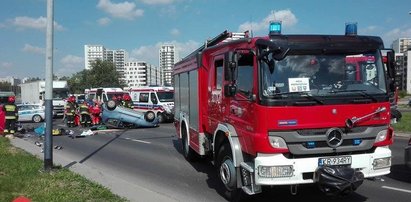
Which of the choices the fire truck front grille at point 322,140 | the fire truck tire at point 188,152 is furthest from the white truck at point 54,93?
the fire truck front grille at point 322,140

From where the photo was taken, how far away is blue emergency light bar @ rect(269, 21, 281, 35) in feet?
21.1

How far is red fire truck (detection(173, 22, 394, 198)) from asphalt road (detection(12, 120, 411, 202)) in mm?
1111

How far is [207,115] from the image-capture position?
29.4 ft

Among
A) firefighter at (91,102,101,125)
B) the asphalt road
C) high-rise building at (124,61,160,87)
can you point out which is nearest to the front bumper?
the asphalt road

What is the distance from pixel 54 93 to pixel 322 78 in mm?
37694

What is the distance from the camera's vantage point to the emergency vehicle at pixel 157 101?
27.8 m

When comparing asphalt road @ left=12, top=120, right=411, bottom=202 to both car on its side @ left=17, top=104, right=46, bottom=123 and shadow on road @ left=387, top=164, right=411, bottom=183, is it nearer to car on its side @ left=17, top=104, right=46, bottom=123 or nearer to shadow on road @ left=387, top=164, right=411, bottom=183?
shadow on road @ left=387, top=164, right=411, bottom=183

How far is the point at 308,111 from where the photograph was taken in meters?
6.04

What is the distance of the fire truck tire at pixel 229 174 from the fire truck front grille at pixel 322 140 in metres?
1.17

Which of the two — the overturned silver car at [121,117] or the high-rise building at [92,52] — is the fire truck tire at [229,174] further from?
the high-rise building at [92,52]

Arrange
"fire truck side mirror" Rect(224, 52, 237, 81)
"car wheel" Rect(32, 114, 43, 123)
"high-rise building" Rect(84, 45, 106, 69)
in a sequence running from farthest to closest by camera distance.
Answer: "high-rise building" Rect(84, 45, 106, 69) < "car wheel" Rect(32, 114, 43, 123) < "fire truck side mirror" Rect(224, 52, 237, 81)

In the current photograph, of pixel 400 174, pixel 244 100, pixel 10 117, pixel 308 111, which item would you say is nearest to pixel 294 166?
pixel 308 111

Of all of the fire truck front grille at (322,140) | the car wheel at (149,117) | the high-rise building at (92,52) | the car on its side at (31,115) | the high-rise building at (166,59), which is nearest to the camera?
the fire truck front grille at (322,140)

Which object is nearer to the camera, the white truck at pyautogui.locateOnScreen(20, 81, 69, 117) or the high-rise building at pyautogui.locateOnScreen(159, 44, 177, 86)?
the white truck at pyautogui.locateOnScreen(20, 81, 69, 117)
